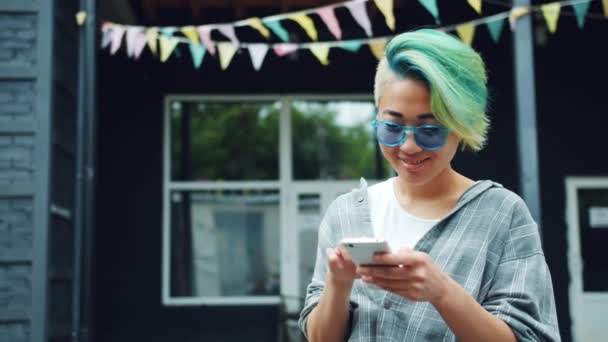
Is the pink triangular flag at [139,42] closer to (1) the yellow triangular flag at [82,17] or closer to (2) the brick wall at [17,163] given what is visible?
(1) the yellow triangular flag at [82,17]

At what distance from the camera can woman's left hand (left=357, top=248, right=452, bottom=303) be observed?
121 cm

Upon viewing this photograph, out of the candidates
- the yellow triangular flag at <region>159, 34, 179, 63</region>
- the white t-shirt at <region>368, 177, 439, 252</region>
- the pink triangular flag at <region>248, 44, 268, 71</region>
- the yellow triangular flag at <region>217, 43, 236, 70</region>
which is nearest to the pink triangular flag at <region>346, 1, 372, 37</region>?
the pink triangular flag at <region>248, 44, 268, 71</region>

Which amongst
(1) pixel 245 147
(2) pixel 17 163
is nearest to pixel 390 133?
(2) pixel 17 163

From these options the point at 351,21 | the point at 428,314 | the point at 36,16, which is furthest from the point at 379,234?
the point at 351,21

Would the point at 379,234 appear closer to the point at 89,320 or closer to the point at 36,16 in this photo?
the point at 89,320

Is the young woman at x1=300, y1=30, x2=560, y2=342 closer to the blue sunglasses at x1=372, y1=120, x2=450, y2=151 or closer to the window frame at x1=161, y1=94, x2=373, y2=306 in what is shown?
the blue sunglasses at x1=372, y1=120, x2=450, y2=151

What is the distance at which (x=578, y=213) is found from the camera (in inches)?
297

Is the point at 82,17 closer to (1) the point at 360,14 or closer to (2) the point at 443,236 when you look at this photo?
(1) the point at 360,14

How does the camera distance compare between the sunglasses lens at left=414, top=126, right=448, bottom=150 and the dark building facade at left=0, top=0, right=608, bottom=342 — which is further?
the dark building facade at left=0, top=0, right=608, bottom=342

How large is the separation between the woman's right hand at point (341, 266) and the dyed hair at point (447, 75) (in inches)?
12.2

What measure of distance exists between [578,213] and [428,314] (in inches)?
264

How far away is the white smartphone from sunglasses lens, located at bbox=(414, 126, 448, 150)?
0.26 metres

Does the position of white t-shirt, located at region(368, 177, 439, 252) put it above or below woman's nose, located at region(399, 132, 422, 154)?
below

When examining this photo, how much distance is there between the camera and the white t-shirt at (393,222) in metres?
1.44
